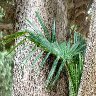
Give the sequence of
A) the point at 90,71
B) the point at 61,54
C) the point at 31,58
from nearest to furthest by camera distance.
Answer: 1. the point at 90,71
2. the point at 61,54
3. the point at 31,58

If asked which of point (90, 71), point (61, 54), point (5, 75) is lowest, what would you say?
point (5, 75)

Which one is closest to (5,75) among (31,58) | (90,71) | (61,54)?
(31,58)

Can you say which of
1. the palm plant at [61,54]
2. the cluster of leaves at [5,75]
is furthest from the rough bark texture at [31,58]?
the cluster of leaves at [5,75]

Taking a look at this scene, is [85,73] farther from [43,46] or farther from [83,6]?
[83,6]

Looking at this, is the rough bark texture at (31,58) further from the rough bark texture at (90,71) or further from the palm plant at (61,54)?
the rough bark texture at (90,71)

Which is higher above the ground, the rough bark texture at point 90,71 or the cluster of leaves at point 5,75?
the rough bark texture at point 90,71

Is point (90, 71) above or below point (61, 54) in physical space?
below

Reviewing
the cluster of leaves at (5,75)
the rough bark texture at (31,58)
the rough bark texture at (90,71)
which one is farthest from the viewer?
the cluster of leaves at (5,75)

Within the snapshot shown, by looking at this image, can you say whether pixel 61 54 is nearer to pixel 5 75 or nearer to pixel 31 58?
pixel 31 58

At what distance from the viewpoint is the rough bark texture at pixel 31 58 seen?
3.77 meters

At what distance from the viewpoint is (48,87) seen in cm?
376

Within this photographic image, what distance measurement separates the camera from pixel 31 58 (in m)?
3.82

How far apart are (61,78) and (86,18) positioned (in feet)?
6.96

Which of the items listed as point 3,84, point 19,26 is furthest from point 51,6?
point 3,84
